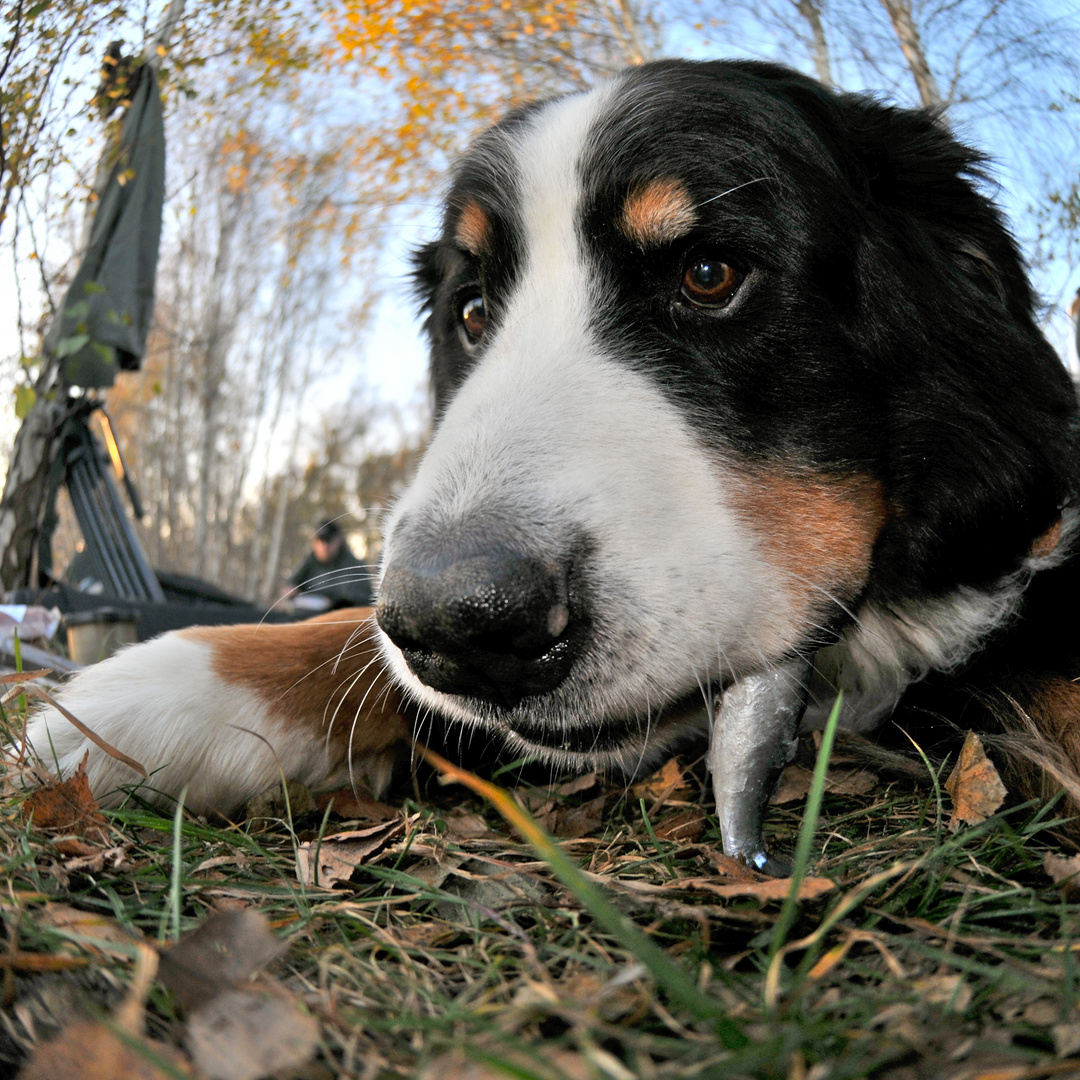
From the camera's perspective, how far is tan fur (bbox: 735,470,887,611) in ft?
5.75

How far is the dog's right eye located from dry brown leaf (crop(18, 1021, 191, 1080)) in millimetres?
1882

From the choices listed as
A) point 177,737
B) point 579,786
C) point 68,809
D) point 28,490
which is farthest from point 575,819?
point 28,490

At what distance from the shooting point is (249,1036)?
2.53 ft

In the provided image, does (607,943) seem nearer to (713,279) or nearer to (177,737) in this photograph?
(177,737)

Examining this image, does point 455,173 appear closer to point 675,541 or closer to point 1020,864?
point 675,541

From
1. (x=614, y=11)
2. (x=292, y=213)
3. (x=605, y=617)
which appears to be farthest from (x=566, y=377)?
(x=292, y=213)

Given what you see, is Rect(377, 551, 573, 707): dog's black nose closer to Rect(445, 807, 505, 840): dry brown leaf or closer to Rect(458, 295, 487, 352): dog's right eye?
Rect(445, 807, 505, 840): dry brown leaf

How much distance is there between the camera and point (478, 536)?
143 cm

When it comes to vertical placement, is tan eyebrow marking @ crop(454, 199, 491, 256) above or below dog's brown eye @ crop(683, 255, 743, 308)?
above

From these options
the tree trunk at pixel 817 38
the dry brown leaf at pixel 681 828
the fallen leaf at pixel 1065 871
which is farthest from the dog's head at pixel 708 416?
the tree trunk at pixel 817 38

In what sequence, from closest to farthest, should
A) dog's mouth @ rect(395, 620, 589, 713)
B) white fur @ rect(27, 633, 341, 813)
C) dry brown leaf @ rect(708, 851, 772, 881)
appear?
dry brown leaf @ rect(708, 851, 772, 881)
dog's mouth @ rect(395, 620, 589, 713)
white fur @ rect(27, 633, 341, 813)

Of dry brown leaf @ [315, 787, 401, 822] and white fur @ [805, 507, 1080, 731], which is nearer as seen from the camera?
dry brown leaf @ [315, 787, 401, 822]

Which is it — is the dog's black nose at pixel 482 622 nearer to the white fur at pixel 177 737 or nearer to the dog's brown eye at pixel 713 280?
the white fur at pixel 177 737

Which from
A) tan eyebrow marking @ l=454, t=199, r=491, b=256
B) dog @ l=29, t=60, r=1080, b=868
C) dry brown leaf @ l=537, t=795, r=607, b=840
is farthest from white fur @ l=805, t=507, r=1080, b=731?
tan eyebrow marking @ l=454, t=199, r=491, b=256
